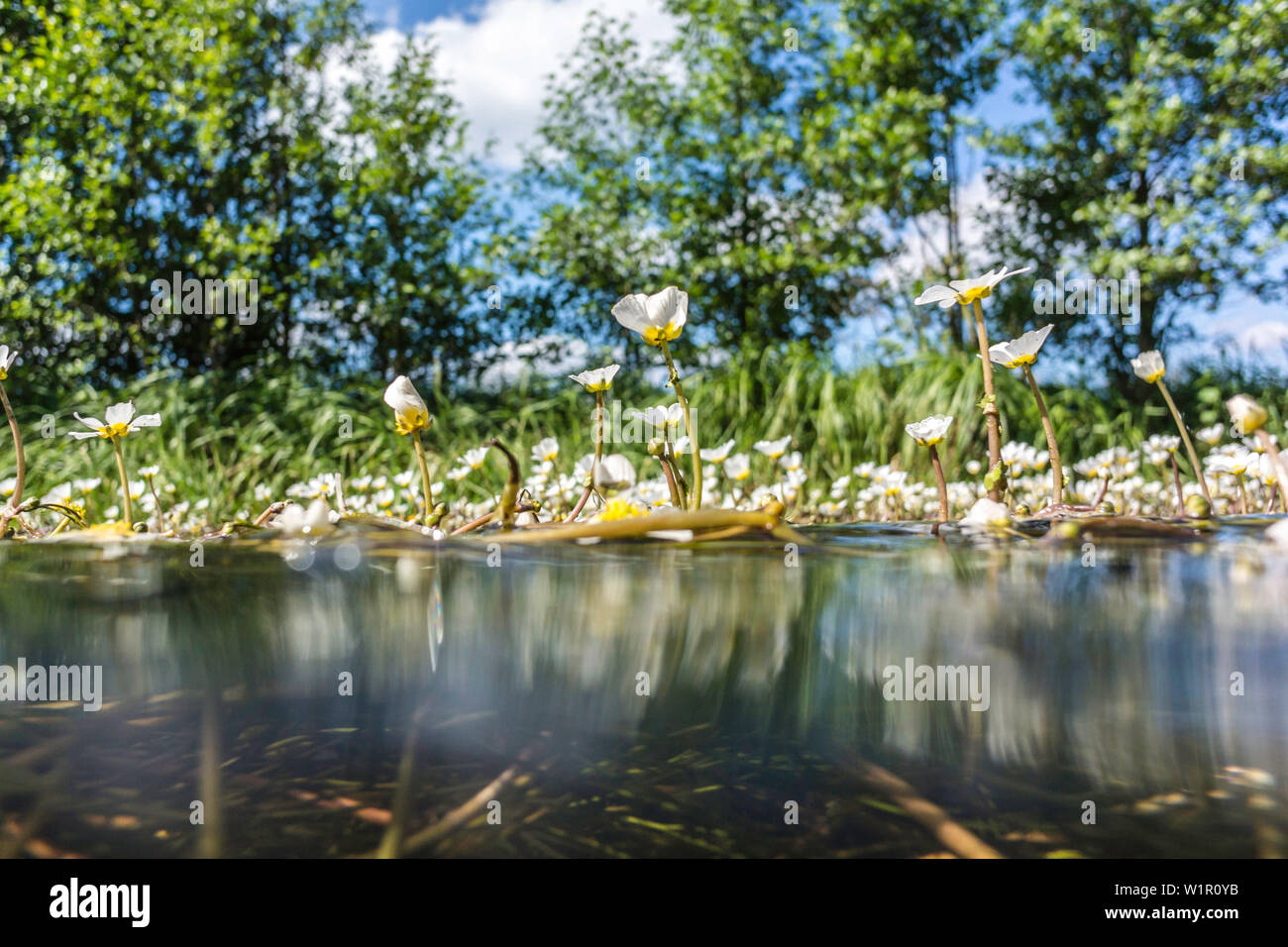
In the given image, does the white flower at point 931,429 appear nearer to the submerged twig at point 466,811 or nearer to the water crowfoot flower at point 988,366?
the water crowfoot flower at point 988,366

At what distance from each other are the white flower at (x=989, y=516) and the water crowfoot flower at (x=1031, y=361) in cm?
14

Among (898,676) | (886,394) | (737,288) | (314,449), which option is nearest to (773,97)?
(737,288)

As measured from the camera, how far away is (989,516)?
1.10m

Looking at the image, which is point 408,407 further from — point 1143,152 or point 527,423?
point 1143,152

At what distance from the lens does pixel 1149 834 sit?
39.7 inches

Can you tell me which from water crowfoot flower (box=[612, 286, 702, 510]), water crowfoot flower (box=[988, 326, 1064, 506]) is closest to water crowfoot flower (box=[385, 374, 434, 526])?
water crowfoot flower (box=[612, 286, 702, 510])

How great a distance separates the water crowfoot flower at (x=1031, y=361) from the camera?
1211 millimetres

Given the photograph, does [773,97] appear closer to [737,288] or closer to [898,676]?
[737,288]

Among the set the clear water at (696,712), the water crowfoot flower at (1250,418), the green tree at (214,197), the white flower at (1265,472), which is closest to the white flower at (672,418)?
the clear water at (696,712)

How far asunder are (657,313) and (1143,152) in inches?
279

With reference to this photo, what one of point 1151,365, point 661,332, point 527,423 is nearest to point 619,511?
point 661,332

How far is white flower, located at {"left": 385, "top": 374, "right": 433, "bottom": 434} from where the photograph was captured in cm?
112

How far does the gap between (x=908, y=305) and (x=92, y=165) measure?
605 cm
